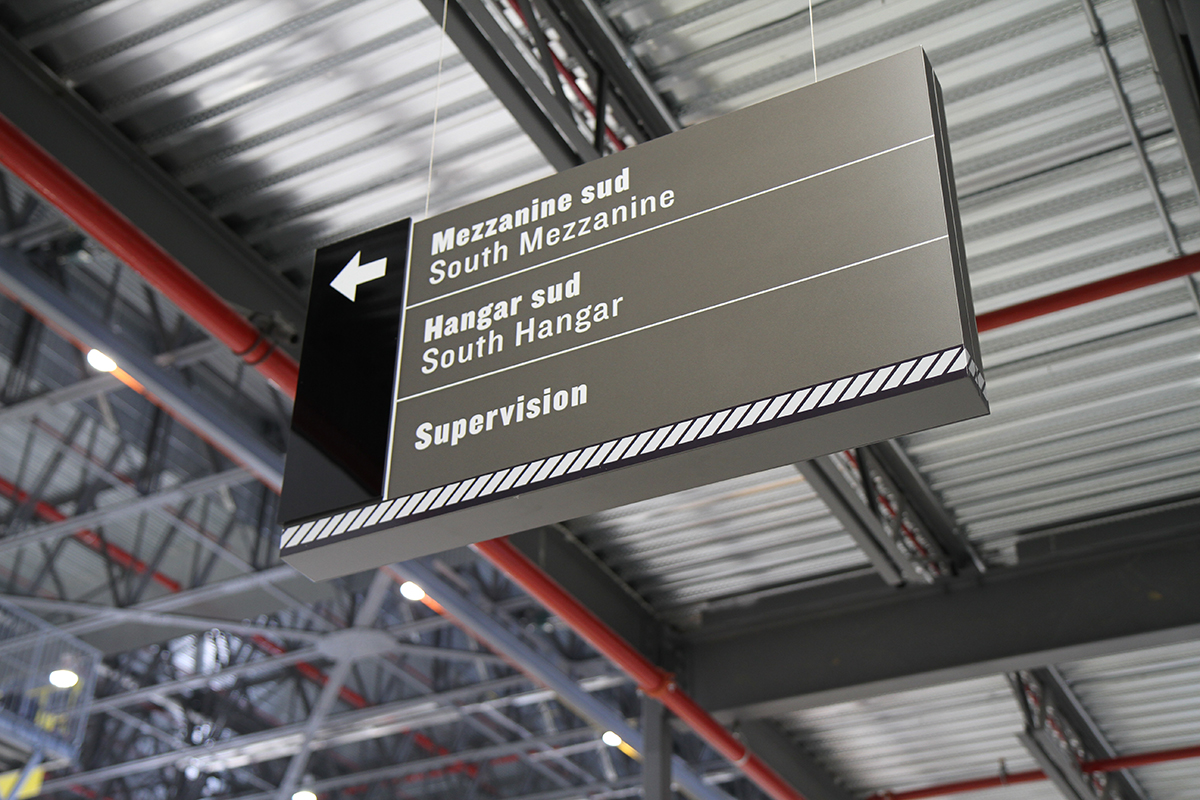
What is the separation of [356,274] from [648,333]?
156 centimetres

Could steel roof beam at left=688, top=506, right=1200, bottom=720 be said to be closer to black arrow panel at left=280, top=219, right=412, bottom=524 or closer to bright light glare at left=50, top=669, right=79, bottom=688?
black arrow panel at left=280, top=219, right=412, bottom=524

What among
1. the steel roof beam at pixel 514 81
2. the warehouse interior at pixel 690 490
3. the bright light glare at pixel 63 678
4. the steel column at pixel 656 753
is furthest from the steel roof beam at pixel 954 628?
the bright light glare at pixel 63 678

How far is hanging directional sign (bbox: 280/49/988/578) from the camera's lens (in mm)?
3922

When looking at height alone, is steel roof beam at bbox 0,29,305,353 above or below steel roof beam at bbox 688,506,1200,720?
above

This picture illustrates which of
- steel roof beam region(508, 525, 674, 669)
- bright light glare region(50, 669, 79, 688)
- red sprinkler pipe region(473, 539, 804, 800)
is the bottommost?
red sprinkler pipe region(473, 539, 804, 800)

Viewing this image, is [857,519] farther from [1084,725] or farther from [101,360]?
[1084,725]

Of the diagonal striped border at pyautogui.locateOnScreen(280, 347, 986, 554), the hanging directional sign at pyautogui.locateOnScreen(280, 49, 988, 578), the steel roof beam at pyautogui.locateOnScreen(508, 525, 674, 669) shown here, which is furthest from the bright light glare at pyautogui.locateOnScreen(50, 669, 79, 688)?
the diagonal striped border at pyautogui.locateOnScreen(280, 347, 986, 554)

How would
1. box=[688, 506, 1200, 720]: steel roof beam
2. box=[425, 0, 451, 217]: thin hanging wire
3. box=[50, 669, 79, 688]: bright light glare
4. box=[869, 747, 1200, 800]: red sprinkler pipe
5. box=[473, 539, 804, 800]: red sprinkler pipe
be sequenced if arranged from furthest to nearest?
1. box=[50, 669, 79, 688]: bright light glare
2. box=[869, 747, 1200, 800]: red sprinkler pipe
3. box=[688, 506, 1200, 720]: steel roof beam
4. box=[473, 539, 804, 800]: red sprinkler pipe
5. box=[425, 0, 451, 217]: thin hanging wire

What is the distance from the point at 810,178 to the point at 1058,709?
11.2 metres

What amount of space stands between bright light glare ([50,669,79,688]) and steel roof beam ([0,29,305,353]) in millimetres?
9209

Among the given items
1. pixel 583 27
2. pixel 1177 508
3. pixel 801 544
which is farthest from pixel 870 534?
pixel 583 27

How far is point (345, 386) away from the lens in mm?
5023

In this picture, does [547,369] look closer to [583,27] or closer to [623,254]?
[623,254]

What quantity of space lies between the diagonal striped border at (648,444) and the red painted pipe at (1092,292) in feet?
15.5
